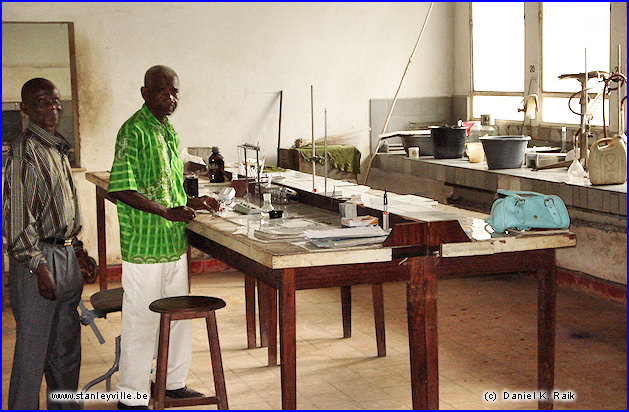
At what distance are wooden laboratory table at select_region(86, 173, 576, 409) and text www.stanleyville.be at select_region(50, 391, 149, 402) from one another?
94 cm

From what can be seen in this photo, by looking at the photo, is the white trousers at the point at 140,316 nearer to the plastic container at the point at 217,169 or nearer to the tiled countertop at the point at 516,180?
the plastic container at the point at 217,169

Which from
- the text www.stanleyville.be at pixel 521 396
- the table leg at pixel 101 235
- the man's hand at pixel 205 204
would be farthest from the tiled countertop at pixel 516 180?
the table leg at pixel 101 235

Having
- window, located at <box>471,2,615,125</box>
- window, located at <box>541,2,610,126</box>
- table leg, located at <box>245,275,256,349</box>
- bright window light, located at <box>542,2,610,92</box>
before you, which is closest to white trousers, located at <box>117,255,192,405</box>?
table leg, located at <box>245,275,256,349</box>

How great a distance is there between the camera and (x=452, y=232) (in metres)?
3.92

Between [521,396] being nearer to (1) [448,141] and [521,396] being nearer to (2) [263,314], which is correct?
(2) [263,314]

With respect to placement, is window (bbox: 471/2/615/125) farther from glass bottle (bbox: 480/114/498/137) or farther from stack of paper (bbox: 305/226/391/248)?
stack of paper (bbox: 305/226/391/248)

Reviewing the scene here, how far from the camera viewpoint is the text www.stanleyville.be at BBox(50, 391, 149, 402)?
14.5 feet

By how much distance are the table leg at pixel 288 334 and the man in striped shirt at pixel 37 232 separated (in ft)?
3.66

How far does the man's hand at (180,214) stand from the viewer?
14.6ft

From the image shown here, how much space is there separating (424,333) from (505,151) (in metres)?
3.40

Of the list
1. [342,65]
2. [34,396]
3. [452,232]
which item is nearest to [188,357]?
[34,396]

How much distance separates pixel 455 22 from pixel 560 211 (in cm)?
523

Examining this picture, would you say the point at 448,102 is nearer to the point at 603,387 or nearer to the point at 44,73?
the point at 44,73

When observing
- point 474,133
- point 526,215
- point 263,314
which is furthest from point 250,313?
point 474,133
